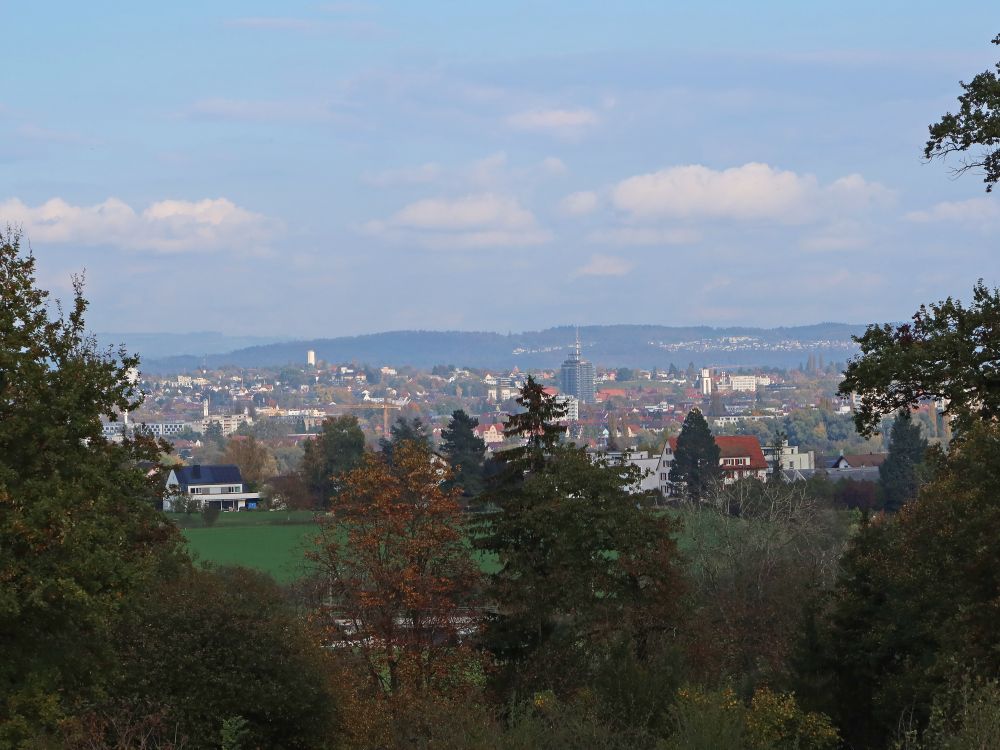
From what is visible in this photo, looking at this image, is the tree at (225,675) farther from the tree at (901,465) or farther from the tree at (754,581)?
the tree at (901,465)

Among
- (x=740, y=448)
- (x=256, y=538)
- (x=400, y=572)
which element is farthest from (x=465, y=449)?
(x=740, y=448)

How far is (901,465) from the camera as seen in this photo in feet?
370

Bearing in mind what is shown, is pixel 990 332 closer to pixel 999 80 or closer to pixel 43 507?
pixel 999 80

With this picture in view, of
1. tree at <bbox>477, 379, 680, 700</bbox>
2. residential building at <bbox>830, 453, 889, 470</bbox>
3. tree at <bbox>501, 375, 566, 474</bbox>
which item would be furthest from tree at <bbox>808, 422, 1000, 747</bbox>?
residential building at <bbox>830, 453, 889, 470</bbox>

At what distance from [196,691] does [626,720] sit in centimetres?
761

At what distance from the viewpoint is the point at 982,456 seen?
68.7 feet

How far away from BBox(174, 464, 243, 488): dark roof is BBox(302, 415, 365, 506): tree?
3670cm

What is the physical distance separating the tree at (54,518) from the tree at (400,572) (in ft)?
55.6

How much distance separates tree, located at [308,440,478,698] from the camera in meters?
40.2

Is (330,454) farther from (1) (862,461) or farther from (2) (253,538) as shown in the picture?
(1) (862,461)

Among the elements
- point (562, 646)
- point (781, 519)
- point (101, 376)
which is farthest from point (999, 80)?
point (781, 519)

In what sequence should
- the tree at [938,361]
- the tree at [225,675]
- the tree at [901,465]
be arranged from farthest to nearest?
the tree at [901,465]
the tree at [225,675]
the tree at [938,361]

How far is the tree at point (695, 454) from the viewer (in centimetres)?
13250

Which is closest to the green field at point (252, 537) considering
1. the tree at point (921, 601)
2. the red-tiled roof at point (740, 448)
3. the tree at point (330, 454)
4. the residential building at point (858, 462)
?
the tree at point (330, 454)
